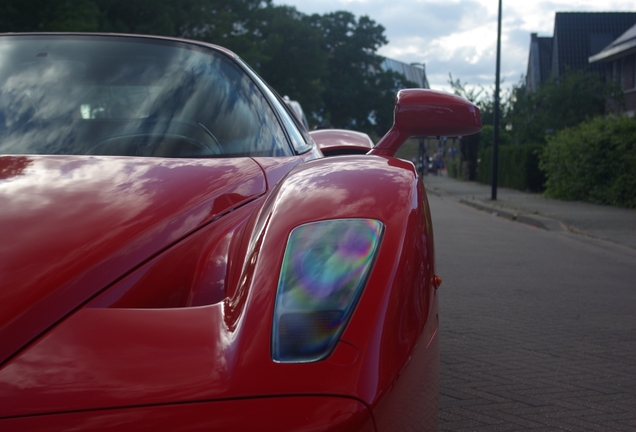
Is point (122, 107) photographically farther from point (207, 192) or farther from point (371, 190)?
point (371, 190)

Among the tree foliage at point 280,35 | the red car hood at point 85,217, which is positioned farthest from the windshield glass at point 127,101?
the tree foliage at point 280,35

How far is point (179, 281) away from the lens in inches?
59.3

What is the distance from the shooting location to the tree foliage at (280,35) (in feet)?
69.9

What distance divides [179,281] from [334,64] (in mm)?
81574

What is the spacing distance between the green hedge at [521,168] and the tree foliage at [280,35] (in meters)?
14.0

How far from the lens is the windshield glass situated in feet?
7.11

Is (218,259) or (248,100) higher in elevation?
(248,100)

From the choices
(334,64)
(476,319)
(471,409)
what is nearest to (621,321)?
(476,319)

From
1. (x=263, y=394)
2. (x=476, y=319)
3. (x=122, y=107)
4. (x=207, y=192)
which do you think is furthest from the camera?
(x=476, y=319)

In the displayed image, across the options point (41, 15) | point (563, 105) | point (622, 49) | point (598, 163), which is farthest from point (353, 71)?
point (598, 163)

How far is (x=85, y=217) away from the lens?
153 centimetres

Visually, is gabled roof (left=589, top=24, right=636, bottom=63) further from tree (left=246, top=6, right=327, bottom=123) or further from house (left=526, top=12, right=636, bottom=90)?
tree (left=246, top=6, right=327, bottom=123)

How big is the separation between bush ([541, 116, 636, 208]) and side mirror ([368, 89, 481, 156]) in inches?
578

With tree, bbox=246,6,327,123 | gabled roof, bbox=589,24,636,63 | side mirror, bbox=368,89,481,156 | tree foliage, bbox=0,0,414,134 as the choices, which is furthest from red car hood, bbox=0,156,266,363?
tree, bbox=246,6,327,123
